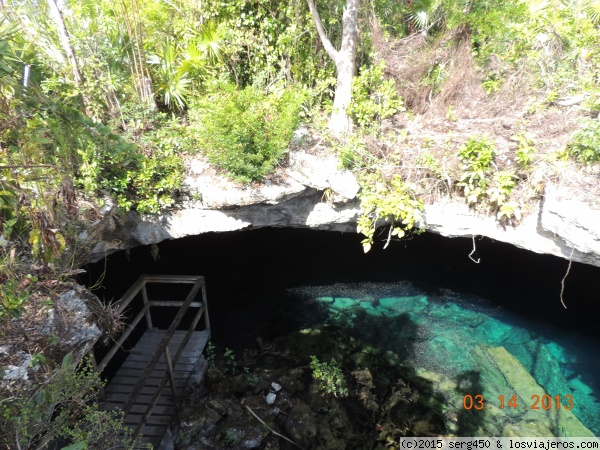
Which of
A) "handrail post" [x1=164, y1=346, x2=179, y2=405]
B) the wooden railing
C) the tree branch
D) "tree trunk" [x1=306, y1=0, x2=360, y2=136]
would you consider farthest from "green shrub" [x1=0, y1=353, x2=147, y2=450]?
the tree branch

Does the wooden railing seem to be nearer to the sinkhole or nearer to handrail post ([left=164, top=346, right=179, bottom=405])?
handrail post ([left=164, top=346, right=179, bottom=405])

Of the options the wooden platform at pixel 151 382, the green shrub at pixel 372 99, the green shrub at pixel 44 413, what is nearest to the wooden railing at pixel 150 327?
the wooden platform at pixel 151 382

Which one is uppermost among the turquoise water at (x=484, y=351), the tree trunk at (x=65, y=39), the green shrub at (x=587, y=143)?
the tree trunk at (x=65, y=39)

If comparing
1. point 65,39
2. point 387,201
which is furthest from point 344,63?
point 65,39

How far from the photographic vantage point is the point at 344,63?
6.43 m

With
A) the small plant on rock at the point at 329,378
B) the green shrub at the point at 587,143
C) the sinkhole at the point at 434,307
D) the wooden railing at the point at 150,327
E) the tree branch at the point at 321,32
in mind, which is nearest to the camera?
the wooden railing at the point at 150,327

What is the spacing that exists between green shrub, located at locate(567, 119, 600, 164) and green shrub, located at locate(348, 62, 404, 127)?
8.74ft

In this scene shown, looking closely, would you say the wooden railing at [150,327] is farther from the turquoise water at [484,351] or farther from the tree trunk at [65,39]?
the tree trunk at [65,39]

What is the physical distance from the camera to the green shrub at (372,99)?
6469 millimetres

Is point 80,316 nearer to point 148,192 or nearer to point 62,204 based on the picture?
point 62,204

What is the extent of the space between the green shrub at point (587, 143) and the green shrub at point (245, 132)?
3997 millimetres

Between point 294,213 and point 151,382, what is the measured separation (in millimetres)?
3554

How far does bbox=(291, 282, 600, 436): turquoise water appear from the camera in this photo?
6.47m

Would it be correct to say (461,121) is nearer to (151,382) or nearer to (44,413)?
(151,382)
